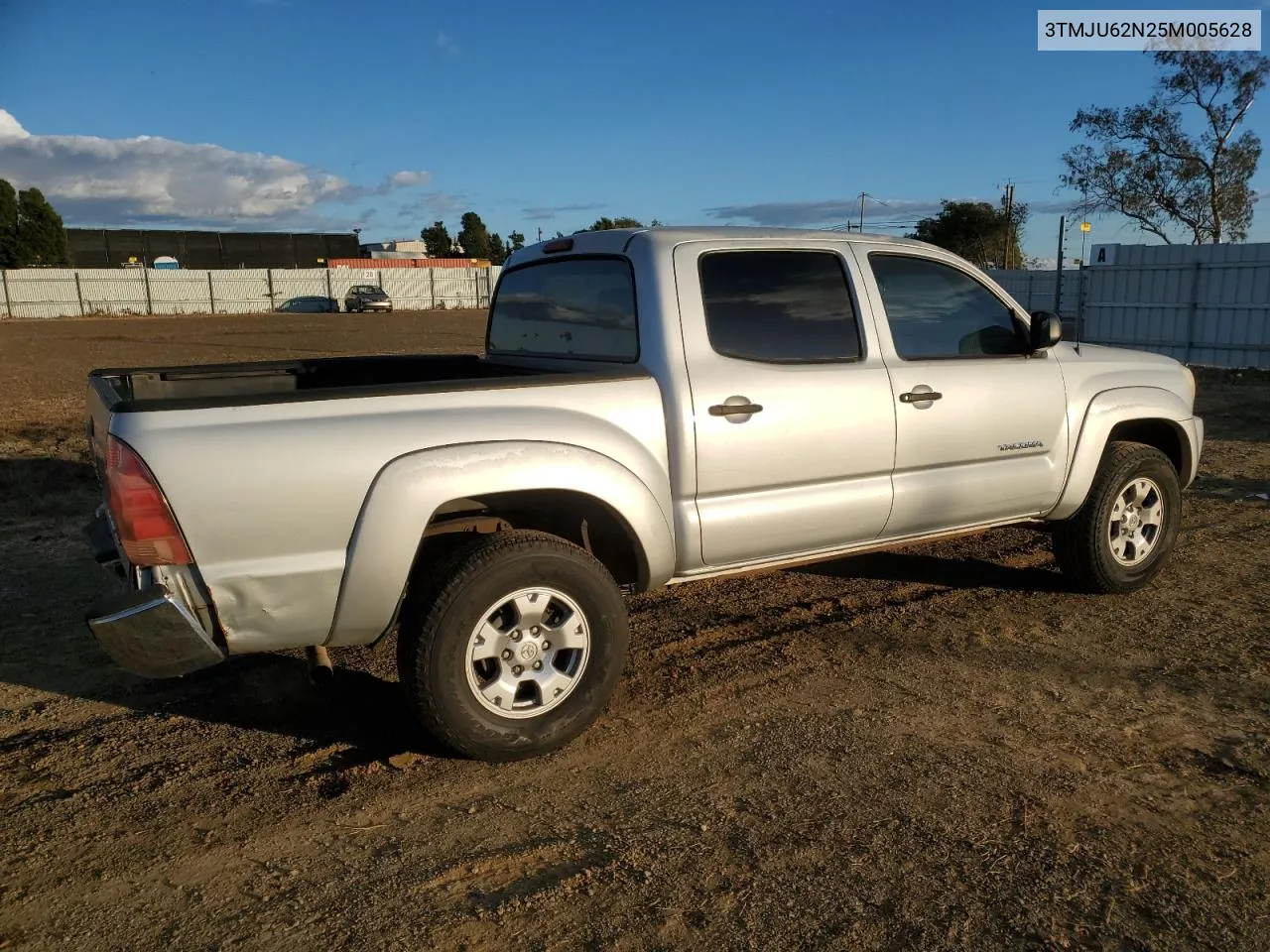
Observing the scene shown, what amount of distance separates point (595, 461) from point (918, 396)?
164cm

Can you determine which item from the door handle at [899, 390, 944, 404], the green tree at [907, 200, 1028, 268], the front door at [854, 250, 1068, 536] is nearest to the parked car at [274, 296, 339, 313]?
the green tree at [907, 200, 1028, 268]

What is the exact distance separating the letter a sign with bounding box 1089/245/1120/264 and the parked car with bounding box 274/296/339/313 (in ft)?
144

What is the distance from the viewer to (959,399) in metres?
4.52

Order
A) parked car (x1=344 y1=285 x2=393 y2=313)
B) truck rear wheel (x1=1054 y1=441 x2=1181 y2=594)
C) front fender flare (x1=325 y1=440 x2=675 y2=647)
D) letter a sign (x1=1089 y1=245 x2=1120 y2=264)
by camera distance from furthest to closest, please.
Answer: parked car (x1=344 y1=285 x2=393 y2=313) < letter a sign (x1=1089 y1=245 x2=1120 y2=264) < truck rear wheel (x1=1054 y1=441 x2=1181 y2=594) < front fender flare (x1=325 y1=440 x2=675 y2=647)

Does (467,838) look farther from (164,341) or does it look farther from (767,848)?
(164,341)

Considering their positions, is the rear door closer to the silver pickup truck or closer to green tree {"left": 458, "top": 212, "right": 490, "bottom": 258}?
the silver pickup truck

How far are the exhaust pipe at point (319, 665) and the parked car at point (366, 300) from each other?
5255 cm

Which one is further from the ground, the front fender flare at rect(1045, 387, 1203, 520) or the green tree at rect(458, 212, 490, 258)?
the green tree at rect(458, 212, 490, 258)

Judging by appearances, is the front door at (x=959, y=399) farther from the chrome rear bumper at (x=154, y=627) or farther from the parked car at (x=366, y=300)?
the parked car at (x=366, y=300)

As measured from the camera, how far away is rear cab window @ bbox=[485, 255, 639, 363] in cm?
409

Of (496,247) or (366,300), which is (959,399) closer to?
(366,300)

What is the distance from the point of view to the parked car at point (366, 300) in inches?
2108

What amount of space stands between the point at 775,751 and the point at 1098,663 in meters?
1.75

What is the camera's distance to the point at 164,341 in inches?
1173
